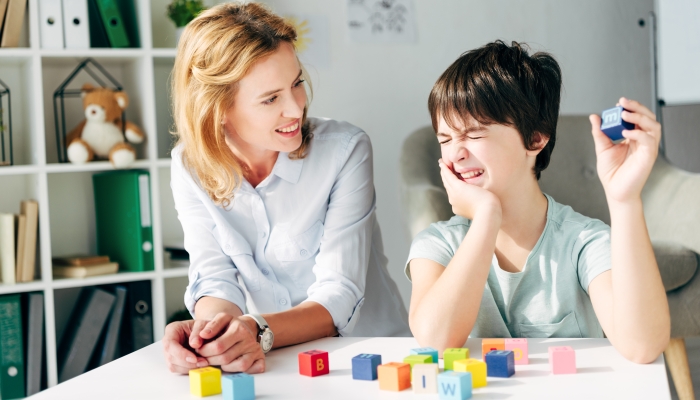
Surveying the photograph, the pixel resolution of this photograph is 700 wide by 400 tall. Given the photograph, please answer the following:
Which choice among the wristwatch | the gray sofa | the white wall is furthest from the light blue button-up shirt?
the white wall

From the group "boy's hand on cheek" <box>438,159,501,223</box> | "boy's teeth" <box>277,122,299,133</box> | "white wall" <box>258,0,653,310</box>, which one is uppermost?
"white wall" <box>258,0,653,310</box>

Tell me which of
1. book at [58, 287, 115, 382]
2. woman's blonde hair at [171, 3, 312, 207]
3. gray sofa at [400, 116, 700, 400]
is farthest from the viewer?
book at [58, 287, 115, 382]

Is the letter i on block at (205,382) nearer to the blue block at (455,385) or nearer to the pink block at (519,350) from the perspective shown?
the blue block at (455,385)

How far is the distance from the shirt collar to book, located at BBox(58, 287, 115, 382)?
1139 mm

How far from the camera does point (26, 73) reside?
232 centimetres

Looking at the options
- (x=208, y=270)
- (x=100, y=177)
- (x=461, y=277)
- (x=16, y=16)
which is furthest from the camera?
(x=100, y=177)

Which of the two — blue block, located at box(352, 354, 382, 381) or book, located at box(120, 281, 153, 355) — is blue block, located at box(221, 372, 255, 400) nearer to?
blue block, located at box(352, 354, 382, 381)

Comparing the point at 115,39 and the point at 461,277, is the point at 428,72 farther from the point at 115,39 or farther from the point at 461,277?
the point at 461,277

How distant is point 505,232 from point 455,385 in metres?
0.60

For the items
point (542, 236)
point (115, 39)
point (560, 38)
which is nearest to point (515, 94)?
point (542, 236)

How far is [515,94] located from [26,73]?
69.4 inches

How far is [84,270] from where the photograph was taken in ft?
7.41

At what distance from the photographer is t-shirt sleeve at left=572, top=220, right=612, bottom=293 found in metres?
1.11

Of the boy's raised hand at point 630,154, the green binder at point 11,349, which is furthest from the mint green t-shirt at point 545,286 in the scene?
the green binder at point 11,349
